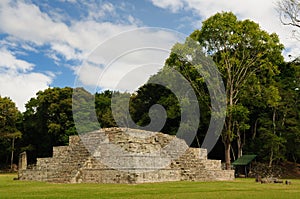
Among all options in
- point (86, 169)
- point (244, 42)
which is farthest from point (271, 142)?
point (86, 169)

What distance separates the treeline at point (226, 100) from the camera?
94.7 ft

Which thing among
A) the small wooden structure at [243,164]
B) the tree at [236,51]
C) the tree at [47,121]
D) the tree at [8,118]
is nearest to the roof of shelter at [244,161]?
the small wooden structure at [243,164]

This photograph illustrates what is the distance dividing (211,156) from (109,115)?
46.3ft

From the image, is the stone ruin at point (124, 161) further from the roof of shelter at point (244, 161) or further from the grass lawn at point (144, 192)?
the roof of shelter at point (244, 161)

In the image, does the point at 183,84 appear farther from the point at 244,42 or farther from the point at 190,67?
the point at 244,42

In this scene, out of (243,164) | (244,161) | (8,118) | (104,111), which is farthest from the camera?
(104,111)

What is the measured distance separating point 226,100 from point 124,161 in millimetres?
13690

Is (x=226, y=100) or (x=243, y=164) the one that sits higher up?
(x=226, y=100)

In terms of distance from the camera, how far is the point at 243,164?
31.3m

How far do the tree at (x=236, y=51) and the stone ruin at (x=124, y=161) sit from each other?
719 centimetres

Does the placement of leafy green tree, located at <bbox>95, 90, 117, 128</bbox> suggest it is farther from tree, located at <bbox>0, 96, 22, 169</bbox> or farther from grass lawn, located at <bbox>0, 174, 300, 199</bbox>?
grass lawn, located at <bbox>0, 174, 300, 199</bbox>

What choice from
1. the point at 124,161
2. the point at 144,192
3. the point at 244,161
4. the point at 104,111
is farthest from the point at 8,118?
the point at 144,192

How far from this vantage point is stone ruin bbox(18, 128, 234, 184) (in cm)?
1794

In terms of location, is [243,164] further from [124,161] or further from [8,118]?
[8,118]
